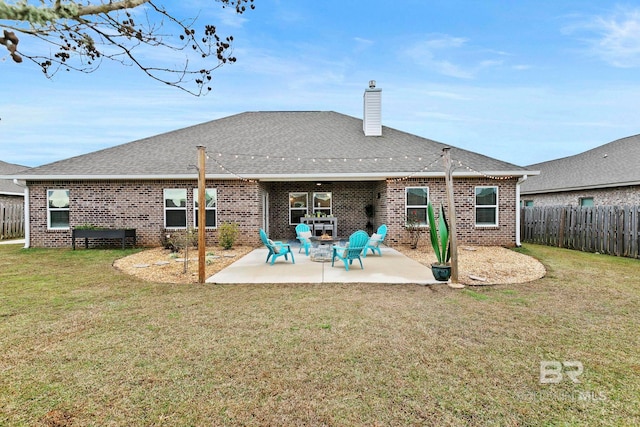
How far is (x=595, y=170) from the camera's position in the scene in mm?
15695

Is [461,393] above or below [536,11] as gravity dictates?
below

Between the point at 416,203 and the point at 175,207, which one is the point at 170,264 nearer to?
the point at 175,207

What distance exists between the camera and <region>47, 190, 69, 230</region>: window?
40.0ft

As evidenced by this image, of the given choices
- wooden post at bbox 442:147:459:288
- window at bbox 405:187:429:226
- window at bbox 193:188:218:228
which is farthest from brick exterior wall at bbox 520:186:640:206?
window at bbox 193:188:218:228

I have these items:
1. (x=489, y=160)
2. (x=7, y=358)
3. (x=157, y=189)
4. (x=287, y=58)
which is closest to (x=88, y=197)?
(x=157, y=189)

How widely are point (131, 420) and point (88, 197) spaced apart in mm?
12354

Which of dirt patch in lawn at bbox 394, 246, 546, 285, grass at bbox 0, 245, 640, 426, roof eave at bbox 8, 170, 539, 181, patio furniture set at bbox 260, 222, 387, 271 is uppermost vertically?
roof eave at bbox 8, 170, 539, 181

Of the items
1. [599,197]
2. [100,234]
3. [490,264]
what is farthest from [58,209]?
[599,197]

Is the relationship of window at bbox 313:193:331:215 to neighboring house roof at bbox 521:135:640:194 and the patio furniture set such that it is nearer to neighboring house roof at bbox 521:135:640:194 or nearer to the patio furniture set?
the patio furniture set

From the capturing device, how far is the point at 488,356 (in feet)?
11.1

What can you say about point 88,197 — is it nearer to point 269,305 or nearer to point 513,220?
point 269,305

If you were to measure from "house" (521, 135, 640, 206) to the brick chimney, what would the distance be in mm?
9512

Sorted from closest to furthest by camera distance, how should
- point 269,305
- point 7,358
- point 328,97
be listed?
point 7,358
point 269,305
point 328,97

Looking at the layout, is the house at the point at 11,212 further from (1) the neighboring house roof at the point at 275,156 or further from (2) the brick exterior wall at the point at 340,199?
(2) the brick exterior wall at the point at 340,199
